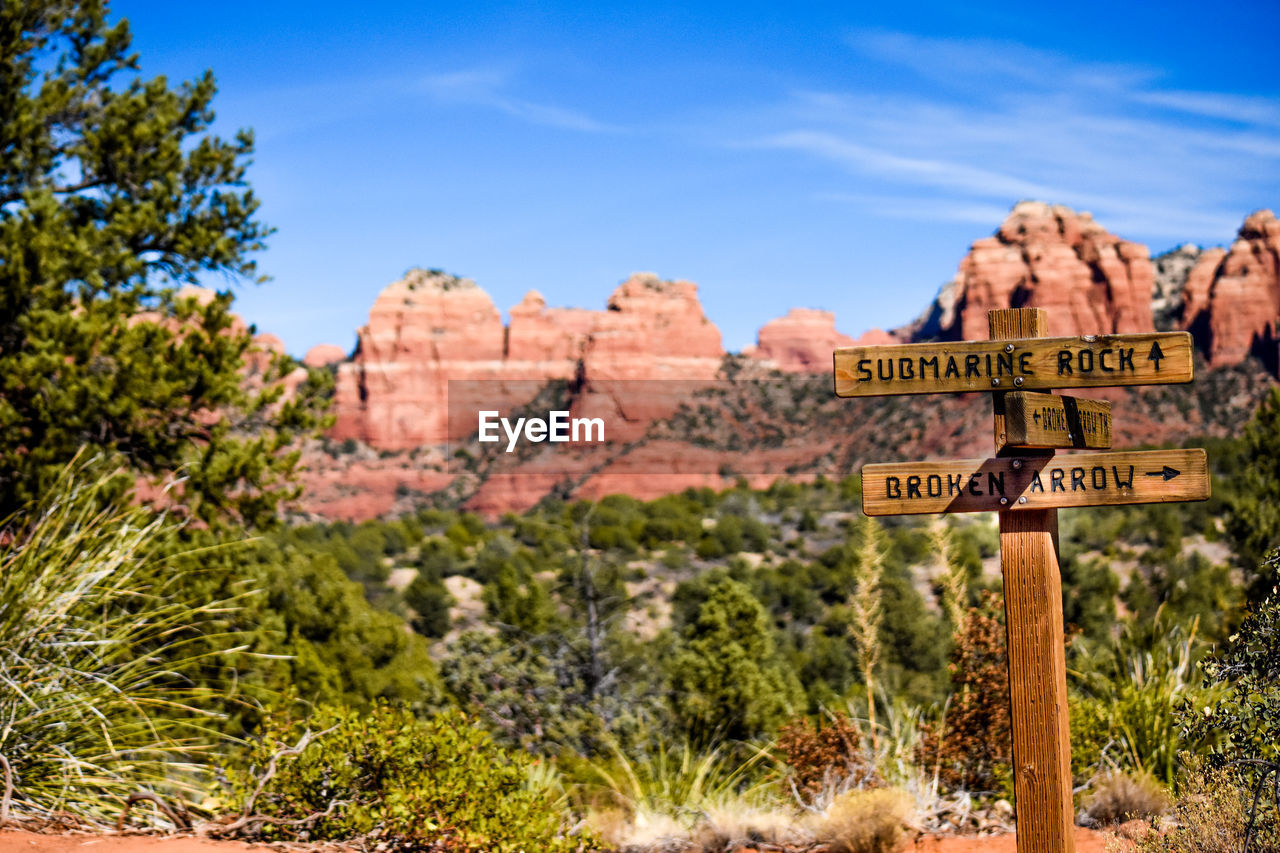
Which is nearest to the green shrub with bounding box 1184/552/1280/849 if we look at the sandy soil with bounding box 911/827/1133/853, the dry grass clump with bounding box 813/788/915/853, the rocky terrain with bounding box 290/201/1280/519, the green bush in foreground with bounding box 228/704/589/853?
the sandy soil with bounding box 911/827/1133/853

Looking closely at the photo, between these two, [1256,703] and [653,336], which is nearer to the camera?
[1256,703]

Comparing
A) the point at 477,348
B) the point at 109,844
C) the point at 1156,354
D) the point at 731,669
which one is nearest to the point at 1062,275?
the point at 477,348

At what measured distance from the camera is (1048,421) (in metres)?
3.42

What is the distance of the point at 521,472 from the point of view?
65.7 metres

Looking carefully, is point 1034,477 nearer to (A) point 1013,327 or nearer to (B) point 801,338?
(A) point 1013,327

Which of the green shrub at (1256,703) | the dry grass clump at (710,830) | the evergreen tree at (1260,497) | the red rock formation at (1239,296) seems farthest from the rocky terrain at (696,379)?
the green shrub at (1256,703)

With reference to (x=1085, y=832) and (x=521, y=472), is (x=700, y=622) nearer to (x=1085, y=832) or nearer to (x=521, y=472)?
(x=1085, y=832)

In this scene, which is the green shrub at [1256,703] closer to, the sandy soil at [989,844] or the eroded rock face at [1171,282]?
the sandy soil at [989,844]

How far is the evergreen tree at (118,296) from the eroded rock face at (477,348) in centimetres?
7077

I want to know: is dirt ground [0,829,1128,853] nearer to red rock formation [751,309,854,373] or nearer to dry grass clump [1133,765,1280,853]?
dry grass clump [1133,765,1280,853]

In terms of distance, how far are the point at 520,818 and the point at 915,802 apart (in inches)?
86.5

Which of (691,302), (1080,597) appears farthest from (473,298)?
(1080,597)

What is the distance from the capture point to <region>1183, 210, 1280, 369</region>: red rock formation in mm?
66750

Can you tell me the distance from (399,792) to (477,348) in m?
89.3
